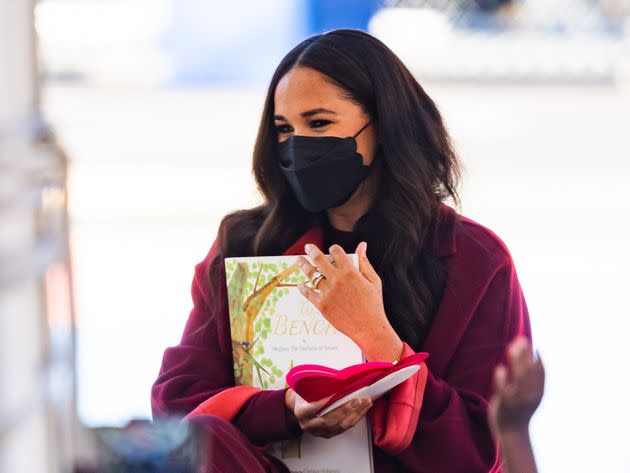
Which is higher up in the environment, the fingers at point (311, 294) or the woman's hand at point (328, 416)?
the fingers at point (311, 294)

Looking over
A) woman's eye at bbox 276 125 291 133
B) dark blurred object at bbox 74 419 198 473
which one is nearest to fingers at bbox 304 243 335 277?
woman's eye at bbox 276 125 291 133

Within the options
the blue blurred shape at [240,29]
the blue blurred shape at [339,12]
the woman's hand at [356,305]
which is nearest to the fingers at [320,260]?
the woman's hand at [356,305]

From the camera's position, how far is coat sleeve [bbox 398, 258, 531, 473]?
5.39ft

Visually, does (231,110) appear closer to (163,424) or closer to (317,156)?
(317,156)

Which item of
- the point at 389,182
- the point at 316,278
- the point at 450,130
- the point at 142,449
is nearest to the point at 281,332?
the point at 316,278

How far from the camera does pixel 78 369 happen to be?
1.80 feet

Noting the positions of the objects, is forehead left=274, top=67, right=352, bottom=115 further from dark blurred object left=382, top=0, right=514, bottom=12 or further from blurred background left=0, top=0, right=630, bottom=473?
dark blurred object left=382, top=0, right=514, bottom=12

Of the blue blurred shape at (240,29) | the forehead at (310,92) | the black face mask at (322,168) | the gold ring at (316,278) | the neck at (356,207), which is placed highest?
the blue blurred shape at (240,29)

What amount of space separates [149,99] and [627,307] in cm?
388

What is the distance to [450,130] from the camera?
195 centimetres

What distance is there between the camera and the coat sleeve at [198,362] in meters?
1.76

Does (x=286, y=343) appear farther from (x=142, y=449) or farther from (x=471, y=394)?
(x=142, y=449)

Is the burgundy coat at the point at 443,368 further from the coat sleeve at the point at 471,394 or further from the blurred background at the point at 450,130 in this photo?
the blurred background at the point at 450,130

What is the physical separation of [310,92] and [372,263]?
347 mm
